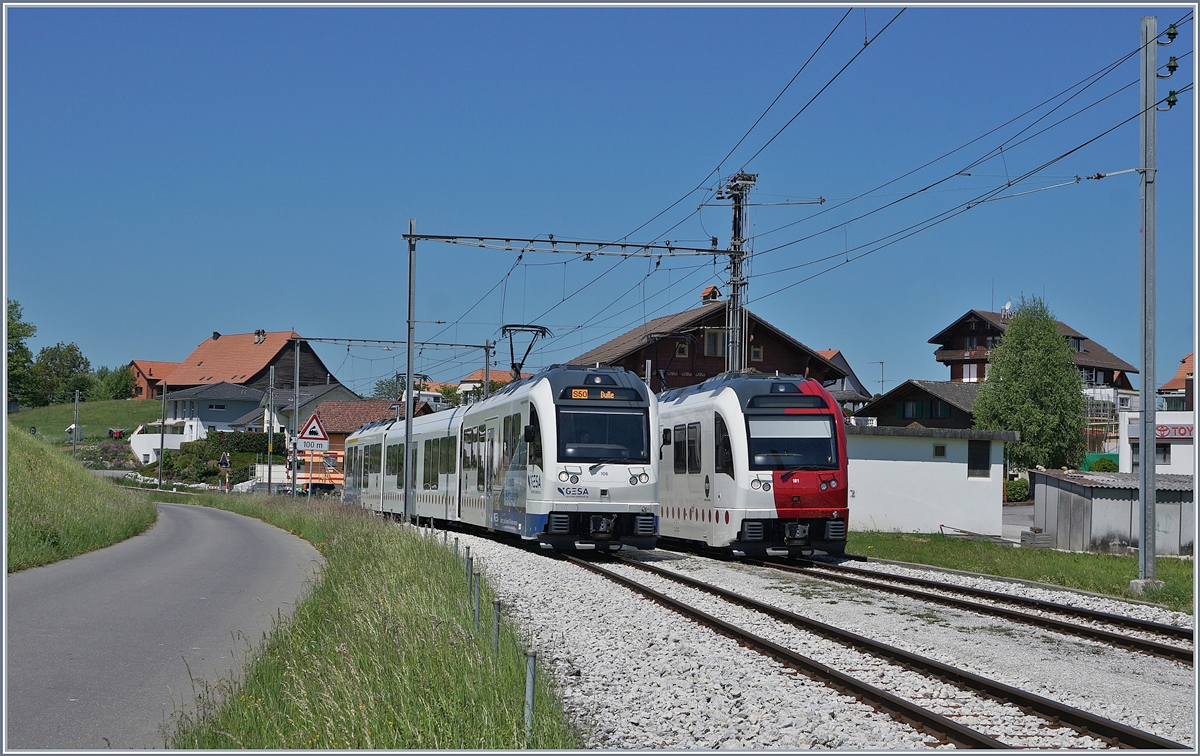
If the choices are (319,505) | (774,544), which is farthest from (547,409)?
(319,505)

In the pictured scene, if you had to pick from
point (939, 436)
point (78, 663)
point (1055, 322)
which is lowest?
point (78, 663)

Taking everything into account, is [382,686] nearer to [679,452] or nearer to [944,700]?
[944,700]

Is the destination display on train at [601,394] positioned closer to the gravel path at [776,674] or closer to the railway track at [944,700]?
the gravel path at [776,674]

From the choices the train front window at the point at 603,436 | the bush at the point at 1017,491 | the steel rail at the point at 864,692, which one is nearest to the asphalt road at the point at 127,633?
the steel rail at the point at 864,692

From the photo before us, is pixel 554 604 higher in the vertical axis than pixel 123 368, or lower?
lower

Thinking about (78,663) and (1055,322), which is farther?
(1055,322)

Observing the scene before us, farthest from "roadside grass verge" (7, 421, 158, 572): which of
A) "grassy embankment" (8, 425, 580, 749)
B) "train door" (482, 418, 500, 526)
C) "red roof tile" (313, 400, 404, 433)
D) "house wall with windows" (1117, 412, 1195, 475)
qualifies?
"red roof tile" (313, 400, 404, 433)

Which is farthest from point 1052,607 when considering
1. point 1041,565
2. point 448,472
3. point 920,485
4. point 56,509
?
point 920,485

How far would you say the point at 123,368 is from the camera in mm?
166750

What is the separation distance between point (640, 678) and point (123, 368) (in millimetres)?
171640

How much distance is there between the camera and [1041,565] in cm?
1936

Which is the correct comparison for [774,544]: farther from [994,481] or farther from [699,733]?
[994,481]

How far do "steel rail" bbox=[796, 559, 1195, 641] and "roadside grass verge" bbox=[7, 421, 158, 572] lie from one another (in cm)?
1340

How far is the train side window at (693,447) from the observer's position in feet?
72.0
